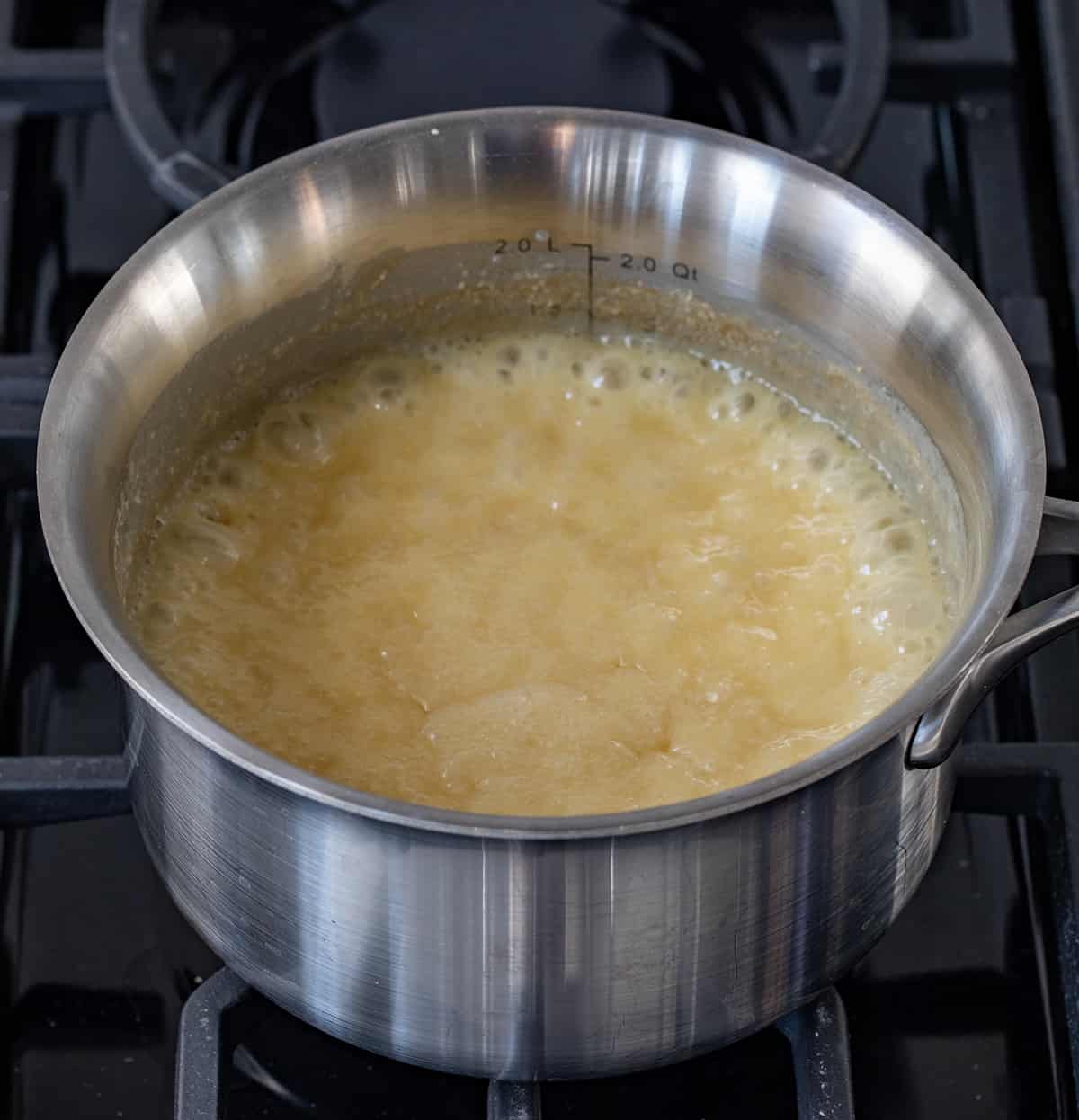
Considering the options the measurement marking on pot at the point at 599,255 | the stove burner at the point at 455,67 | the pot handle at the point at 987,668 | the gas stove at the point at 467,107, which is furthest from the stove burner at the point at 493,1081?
the stove burner at the point at 455,67

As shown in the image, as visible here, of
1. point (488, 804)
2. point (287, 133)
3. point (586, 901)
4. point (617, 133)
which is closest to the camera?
point (586, 901)

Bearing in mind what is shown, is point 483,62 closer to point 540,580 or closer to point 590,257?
point 590,257

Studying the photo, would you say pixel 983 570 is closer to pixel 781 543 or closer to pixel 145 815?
pixel 781 543

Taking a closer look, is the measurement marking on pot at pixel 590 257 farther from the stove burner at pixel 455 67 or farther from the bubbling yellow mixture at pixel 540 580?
the stove burner at pixel 455 67

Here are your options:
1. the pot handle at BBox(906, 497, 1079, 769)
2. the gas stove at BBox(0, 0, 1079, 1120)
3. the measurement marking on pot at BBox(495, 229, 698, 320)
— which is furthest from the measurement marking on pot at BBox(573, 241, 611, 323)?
the pot handle at BBox(906, 497, 1079, 769)

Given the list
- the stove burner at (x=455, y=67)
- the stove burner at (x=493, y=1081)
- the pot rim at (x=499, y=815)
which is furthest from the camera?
the stove burner at (x=455, y=67)

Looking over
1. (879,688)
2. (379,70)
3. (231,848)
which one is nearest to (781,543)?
(879,688)
